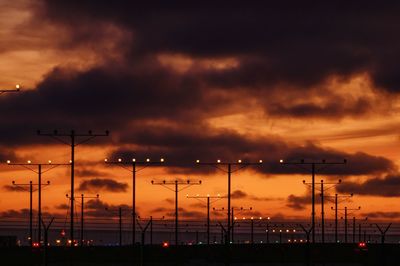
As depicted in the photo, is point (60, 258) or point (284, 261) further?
point (284, 261)

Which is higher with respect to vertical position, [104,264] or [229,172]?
[229,172]

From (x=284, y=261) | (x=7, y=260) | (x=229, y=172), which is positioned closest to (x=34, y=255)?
(x=7, y=260)

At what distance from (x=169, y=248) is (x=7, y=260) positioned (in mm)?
38799

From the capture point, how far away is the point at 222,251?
163000 millimetres

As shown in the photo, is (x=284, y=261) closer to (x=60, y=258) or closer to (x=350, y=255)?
(x=350, y=255)

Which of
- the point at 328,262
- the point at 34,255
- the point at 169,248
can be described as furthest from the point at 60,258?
the point at 328,262

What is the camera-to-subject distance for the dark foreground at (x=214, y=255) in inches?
5719

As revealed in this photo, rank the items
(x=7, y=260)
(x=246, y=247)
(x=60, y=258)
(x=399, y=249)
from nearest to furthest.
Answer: (x=7, y=260) < (x=60, y=258) < (x=399, y=249) < (x=246, y=247)

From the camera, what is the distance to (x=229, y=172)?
142750mm

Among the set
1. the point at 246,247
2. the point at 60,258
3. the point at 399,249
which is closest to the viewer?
the point at 60,258

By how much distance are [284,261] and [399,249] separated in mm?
16474

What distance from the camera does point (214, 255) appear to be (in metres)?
167

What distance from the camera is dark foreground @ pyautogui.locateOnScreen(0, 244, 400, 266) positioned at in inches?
5719

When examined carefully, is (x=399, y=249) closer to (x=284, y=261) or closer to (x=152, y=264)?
(x=284, y=261)
